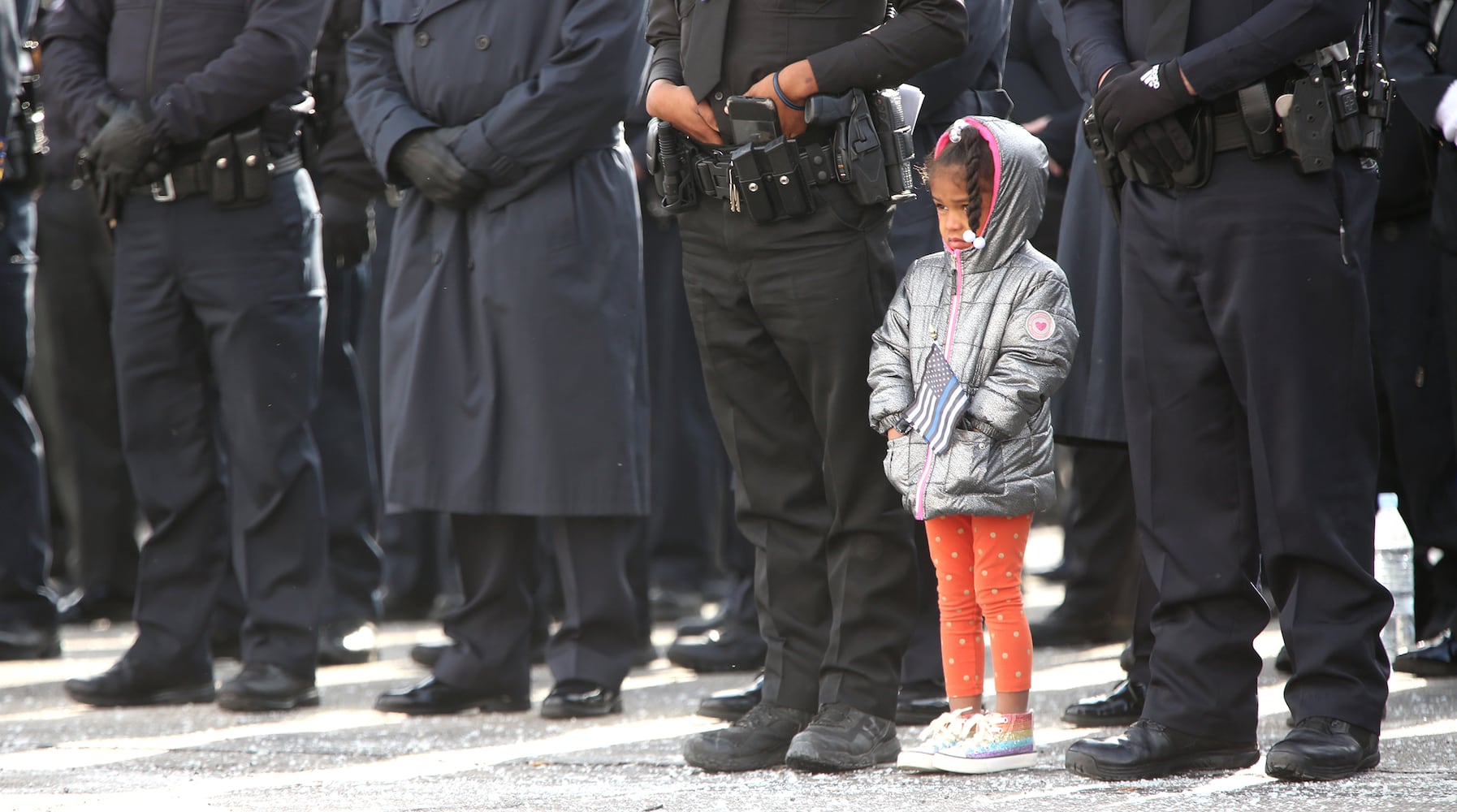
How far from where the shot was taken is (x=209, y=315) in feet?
16.2

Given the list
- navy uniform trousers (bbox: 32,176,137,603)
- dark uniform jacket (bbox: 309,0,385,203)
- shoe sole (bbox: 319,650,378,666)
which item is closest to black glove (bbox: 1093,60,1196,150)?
dark uniform jacket (bbox: 309,0,385,203)

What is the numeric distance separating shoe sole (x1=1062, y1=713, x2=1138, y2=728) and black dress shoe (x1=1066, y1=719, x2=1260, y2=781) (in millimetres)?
651

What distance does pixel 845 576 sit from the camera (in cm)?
384

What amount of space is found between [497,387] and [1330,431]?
2143 mm

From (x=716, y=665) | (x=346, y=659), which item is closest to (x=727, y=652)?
(x=716, y=665)

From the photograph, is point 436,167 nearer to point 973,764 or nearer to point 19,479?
point 973,764

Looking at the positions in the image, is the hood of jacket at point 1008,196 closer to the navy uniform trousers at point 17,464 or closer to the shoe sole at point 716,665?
the shoe sole at point 716,665

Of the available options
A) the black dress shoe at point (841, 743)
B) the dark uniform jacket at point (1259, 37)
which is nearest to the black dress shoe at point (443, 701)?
the black dress shoe at point (841, 743)

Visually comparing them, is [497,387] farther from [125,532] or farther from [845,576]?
[125,532]

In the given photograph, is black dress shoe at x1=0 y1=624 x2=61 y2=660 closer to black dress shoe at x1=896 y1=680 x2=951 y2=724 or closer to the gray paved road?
the gray paved road

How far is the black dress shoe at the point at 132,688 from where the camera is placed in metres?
4.96

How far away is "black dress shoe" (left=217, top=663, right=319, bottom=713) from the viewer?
15.9ft

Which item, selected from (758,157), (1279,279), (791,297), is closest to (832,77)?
(758,157)

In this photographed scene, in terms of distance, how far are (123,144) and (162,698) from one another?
1.50m
